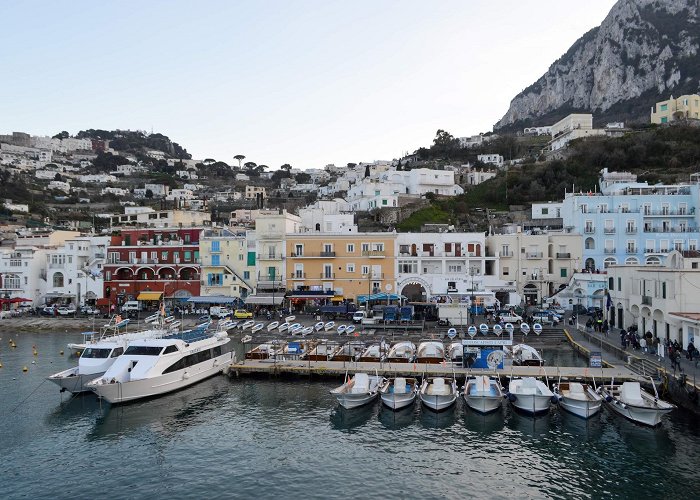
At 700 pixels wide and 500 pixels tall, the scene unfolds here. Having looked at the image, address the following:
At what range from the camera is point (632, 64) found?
140 m

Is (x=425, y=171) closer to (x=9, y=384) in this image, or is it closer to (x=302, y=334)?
(x=302, y=334)

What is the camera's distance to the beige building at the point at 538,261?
5616 cm

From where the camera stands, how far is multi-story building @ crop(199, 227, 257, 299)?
57531mm

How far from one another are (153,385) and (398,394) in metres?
12.8

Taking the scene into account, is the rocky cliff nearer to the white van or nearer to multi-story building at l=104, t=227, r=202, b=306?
multi-story building at l=104, t=227, r=202, b=306

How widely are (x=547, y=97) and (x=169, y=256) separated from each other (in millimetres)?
142724

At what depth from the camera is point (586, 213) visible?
5706 centimetres

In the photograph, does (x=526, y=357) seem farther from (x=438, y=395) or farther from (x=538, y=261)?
(x=538, y=261)

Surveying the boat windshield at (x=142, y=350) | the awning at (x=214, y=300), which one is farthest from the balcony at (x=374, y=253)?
the boat windshield at (x=142, y=350)

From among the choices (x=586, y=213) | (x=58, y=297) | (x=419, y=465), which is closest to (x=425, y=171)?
(x=586, y=213)

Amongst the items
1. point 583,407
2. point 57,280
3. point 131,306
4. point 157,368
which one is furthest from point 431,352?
Result: point 57,280

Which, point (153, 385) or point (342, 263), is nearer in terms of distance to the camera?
point (153, 385)

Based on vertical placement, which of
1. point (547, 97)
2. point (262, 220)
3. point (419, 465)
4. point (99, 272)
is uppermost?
point (547, 97)

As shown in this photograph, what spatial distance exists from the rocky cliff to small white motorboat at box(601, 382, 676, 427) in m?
111
